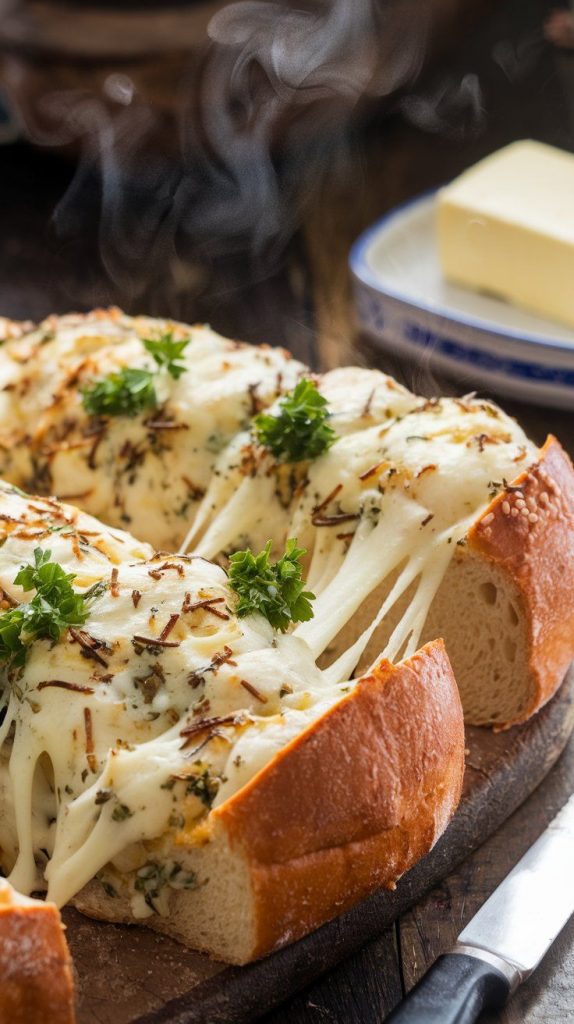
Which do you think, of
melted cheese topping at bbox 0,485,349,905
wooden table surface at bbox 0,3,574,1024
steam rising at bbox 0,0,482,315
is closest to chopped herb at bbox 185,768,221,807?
melted cheese topping at bbox 0,485,349,905

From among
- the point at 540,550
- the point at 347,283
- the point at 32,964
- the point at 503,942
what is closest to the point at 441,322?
the point at 347,283

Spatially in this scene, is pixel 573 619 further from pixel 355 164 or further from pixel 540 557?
pixel 355 164

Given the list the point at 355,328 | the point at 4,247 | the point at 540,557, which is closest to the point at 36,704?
the point at 540,557

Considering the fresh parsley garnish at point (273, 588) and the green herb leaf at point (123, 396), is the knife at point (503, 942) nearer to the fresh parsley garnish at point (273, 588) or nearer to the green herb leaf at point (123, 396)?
the fresh parsley garnish at point (273, 588)

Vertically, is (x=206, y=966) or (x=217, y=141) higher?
(x=217, y=141)

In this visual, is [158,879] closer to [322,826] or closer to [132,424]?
[322,826]

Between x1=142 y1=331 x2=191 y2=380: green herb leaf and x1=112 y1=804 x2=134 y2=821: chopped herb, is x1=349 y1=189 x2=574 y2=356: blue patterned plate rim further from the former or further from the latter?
x1=112 y1=804 x2=134 y2=821: chopped herb
